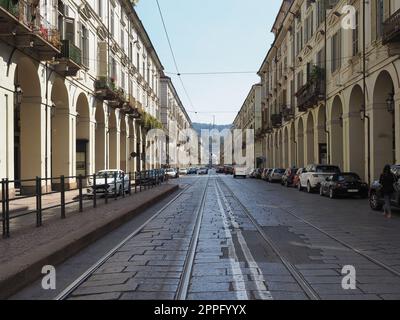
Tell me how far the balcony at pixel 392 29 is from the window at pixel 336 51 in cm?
1049

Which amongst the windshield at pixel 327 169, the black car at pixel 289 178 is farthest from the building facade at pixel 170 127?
the windshield at pixel 327 169

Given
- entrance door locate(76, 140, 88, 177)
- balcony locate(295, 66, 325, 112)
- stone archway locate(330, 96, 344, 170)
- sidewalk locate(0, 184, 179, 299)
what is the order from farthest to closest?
balcony locate(295, 66, 325, 112)
stone archway locate(330, 96, 344, 170)
entrance door locate(76, 140, 88, 177)
sidewalk locate(0, 184, 179, 299)

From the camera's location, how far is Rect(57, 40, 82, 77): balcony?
25.2m

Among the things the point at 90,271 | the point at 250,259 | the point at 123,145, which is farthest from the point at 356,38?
the point at 123,145

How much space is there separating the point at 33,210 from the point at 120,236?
1.99m

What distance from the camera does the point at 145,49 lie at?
62.1 m

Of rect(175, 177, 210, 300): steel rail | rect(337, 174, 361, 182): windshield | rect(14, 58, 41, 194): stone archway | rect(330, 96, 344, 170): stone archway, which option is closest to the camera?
rect(175, 177, 210, 300): steel rail

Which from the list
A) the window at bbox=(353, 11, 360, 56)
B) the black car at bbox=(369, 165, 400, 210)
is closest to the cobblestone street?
the black car at bbox=(369, 165, 400, 210)

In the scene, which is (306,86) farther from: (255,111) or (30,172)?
(255,111)

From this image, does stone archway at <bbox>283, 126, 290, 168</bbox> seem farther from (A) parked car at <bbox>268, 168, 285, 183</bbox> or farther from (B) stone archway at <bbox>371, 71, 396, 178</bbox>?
(B) stone archway at <bbox>371, 71, 396, 178</bbox>

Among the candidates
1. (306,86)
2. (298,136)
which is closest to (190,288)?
(306,86)

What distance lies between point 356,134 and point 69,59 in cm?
1639

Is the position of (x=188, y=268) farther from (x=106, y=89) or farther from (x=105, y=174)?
(x=106, y=89)

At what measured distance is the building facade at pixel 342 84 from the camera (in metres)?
24.6
